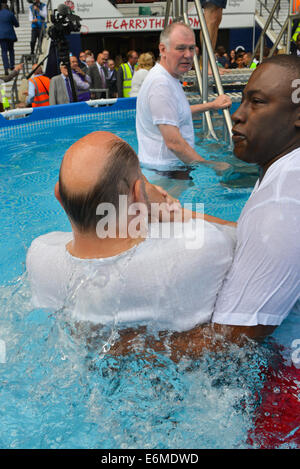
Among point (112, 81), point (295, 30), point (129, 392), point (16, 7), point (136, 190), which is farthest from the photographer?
point (16, 7)

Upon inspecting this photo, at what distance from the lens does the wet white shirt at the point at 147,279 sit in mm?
1235

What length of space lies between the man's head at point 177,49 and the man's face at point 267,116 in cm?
164

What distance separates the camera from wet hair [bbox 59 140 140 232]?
44.9 inches

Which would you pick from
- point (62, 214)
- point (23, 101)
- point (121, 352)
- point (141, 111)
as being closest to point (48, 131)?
point (23, 101)

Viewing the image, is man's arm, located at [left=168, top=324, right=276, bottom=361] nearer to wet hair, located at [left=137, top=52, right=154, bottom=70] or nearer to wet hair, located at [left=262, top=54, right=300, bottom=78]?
wet hair, located at [left=262, top=54, right=300, bottom=78]

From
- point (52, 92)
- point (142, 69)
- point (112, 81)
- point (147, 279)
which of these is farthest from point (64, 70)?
point (147, 279)

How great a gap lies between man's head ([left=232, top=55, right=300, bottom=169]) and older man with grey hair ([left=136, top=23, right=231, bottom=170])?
152 cm

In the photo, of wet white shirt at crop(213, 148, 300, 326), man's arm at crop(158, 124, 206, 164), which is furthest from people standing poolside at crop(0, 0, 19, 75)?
wet white shirt at crop(213, 148, 300, 326)

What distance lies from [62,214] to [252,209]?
107 inches

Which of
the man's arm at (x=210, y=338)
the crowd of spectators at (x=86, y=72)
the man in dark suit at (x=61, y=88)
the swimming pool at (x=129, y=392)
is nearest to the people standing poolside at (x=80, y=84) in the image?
the crowd of spectators at (x=86, y=72)

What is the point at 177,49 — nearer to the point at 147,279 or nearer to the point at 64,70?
the point at 147,279

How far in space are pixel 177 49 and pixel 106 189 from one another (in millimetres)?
2181

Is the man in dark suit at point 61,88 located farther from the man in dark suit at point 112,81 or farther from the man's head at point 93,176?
the man's head at point 93,176

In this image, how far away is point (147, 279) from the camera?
1238mm
